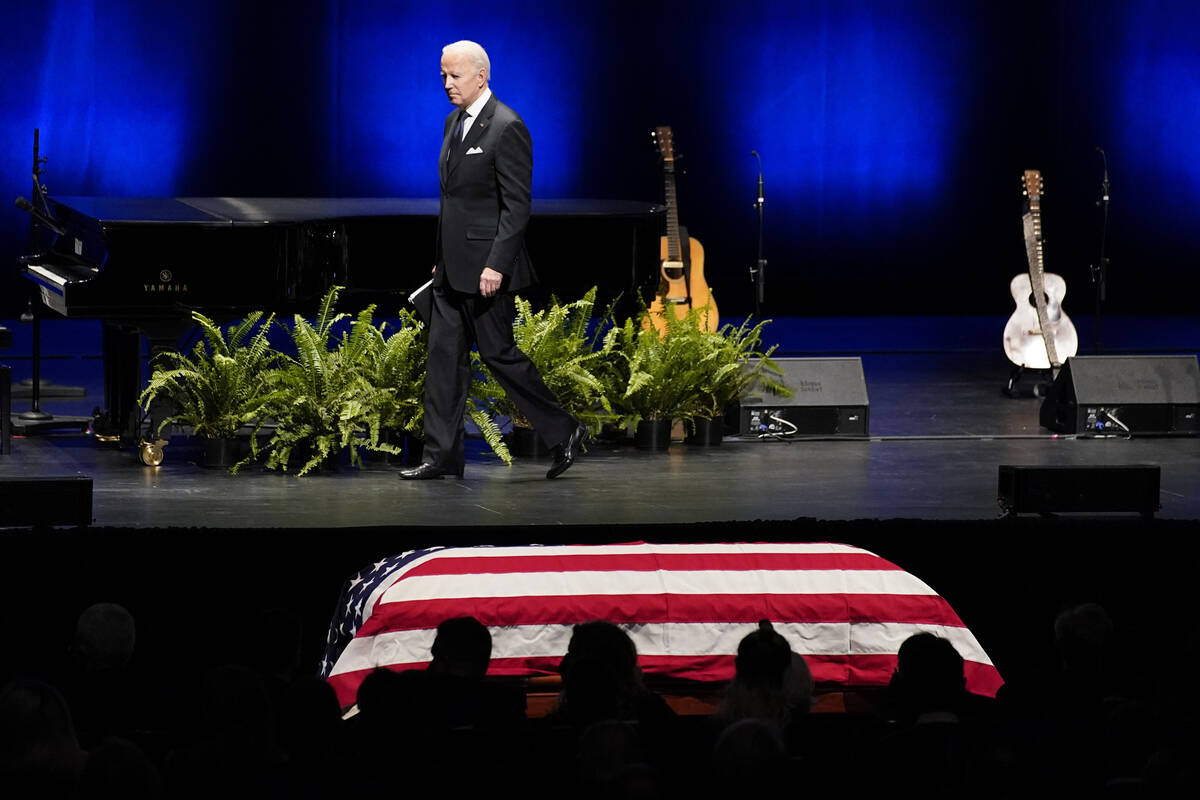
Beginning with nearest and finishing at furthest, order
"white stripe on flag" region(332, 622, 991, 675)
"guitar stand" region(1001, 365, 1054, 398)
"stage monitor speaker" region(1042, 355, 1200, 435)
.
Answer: "white stripe on flag" region(332, 622, 991, 675), "stage monitor speaker" region(1042, 355, 1200, 435), "guitar stand" region(1001, 365, 1054, 398)

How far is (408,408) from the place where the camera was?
7219 mm

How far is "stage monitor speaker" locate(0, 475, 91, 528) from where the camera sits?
511 centimetres

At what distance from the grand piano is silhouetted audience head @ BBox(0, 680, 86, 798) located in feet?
14.9

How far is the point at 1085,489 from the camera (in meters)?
5.64

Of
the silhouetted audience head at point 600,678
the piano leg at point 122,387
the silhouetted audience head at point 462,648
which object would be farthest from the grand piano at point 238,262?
the silhouetted audience head at point 600,678

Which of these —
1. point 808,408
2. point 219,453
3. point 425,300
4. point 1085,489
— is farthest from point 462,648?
point 808,408

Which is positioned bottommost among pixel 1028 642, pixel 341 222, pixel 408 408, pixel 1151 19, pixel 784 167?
pixel 1028 642

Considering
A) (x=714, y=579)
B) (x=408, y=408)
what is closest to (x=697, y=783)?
(x=714, y=579)

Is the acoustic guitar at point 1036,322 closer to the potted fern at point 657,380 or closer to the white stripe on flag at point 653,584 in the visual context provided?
the potted fern at point 657,380

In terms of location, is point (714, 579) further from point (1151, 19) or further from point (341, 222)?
point (1151, 19)

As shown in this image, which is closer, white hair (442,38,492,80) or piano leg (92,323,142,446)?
white hair (442,38,492,80)

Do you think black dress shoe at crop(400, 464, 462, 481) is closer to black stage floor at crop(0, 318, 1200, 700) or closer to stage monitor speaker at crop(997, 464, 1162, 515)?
black stage floor at crop(0, 318, 1200, 700)

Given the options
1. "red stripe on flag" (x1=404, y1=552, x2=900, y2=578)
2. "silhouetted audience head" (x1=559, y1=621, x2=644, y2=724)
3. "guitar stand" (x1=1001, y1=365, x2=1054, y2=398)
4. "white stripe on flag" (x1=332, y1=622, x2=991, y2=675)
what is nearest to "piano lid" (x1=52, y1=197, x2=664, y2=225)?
"guitar stand" (x1=1001, y1=365, x2=1054, y2=398)

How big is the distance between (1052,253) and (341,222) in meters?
9.16
